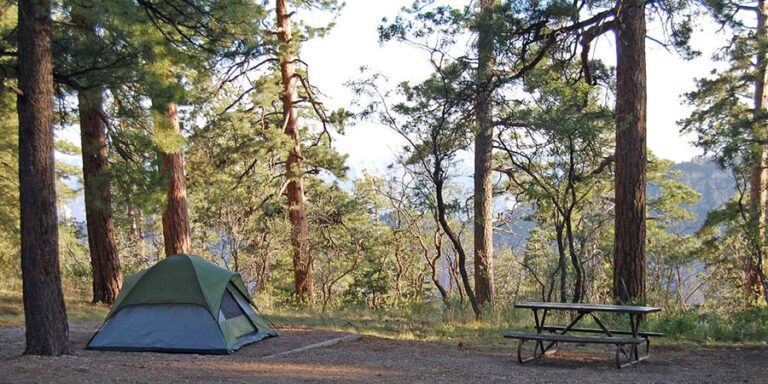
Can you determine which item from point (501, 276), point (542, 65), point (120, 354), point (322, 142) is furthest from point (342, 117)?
point (501, 276)

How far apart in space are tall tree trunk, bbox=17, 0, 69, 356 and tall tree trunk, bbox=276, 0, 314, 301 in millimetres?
12106

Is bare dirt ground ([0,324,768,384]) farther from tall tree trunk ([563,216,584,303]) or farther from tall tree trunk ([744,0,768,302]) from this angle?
tall tree trunk ([744,0,768,302])

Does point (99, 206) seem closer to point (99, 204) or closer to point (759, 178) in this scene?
point (99, 204)

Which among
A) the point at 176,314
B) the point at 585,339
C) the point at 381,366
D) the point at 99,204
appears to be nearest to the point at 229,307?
the point at 176,314

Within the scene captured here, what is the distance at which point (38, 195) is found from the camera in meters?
7.35

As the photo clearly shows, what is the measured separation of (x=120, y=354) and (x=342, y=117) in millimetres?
12918

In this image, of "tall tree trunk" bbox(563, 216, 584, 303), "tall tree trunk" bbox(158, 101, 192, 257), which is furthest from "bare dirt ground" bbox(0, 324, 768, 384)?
"tall tree trunk" bbox(158, 101, 192, 257)

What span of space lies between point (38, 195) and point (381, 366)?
13.5 ft

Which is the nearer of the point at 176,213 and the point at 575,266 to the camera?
the point at 575,266

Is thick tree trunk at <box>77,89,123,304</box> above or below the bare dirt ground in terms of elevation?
above

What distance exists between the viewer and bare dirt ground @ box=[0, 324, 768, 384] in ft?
21.2

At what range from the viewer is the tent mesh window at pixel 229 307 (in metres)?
9.54

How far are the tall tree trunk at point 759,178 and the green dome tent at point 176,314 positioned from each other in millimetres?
11033

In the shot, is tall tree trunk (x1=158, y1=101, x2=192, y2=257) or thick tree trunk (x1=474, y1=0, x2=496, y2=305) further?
thick tree trunk (x1=474, y1=0, x2=496, y2=305)
